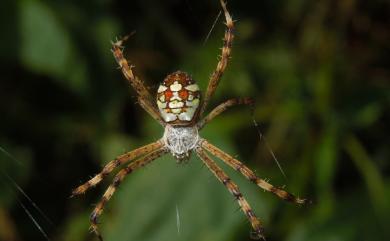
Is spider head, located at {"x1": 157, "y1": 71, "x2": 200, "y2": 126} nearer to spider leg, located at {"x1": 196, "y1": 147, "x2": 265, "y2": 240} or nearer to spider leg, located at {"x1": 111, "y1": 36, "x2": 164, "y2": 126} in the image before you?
spider leg, located at {"x1": 111, "y1": 36, "x2": 164, "y2": 126}

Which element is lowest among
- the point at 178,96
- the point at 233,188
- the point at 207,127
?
the point at 233,188

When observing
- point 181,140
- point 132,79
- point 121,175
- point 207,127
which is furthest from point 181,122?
point 207,127

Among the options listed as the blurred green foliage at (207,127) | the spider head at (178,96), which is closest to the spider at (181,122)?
the spider head at (178,96)

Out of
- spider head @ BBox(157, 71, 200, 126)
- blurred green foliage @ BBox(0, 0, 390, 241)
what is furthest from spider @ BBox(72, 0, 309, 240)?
blurred green foliage @ BBox(0, 0, 390, 241)

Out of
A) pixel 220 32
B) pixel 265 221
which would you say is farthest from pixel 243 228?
pixel 220 32

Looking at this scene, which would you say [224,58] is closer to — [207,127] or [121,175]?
[121,175]

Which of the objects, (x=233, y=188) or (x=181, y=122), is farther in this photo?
(x=233, y=188)
